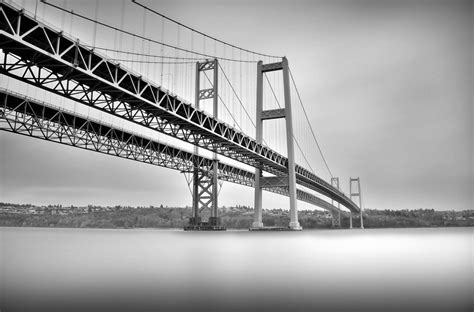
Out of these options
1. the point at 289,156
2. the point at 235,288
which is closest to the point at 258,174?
the point at 289,156

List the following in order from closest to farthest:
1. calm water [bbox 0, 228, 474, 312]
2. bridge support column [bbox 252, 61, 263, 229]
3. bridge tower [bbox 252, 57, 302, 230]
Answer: calm water [bbox 0, 228, 474, 312], bridge tower [bbox 252, 57, 302, 230], bridge support column [bbox 252, 61, 263, 229]

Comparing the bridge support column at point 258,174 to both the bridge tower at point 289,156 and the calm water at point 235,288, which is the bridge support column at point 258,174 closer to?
the bridge tower at point 289,156

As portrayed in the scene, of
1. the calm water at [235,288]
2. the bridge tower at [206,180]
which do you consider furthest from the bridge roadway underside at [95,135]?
the calm water at [235,288]

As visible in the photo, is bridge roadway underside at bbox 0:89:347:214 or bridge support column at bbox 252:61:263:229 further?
bridge support column at bbox 252:61:263:229

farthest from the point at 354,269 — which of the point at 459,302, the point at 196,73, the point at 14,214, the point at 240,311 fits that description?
the point at 14,214

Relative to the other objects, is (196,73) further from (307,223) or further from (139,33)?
(307,223)

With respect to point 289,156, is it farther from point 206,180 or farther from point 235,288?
point 235,288

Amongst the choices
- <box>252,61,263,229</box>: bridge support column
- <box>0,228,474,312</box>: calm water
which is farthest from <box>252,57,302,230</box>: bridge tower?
<box>0,228,474,312</box>: calm water

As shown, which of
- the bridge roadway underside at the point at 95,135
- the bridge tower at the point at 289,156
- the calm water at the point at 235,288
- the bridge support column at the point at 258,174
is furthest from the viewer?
the bridge support column at the point at 258,174

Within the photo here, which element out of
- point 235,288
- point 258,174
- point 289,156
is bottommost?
point 235,288

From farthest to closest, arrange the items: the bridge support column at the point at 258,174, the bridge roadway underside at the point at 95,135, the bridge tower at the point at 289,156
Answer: the bridge support column at the point at 258,174, the bridge tower at the point at 289,156, the bridge roadway underside at the point at 95,135

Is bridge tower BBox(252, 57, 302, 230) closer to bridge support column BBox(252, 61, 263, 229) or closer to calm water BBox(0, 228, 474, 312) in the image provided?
bridge support column BBox(252, 61, 263, 229)
